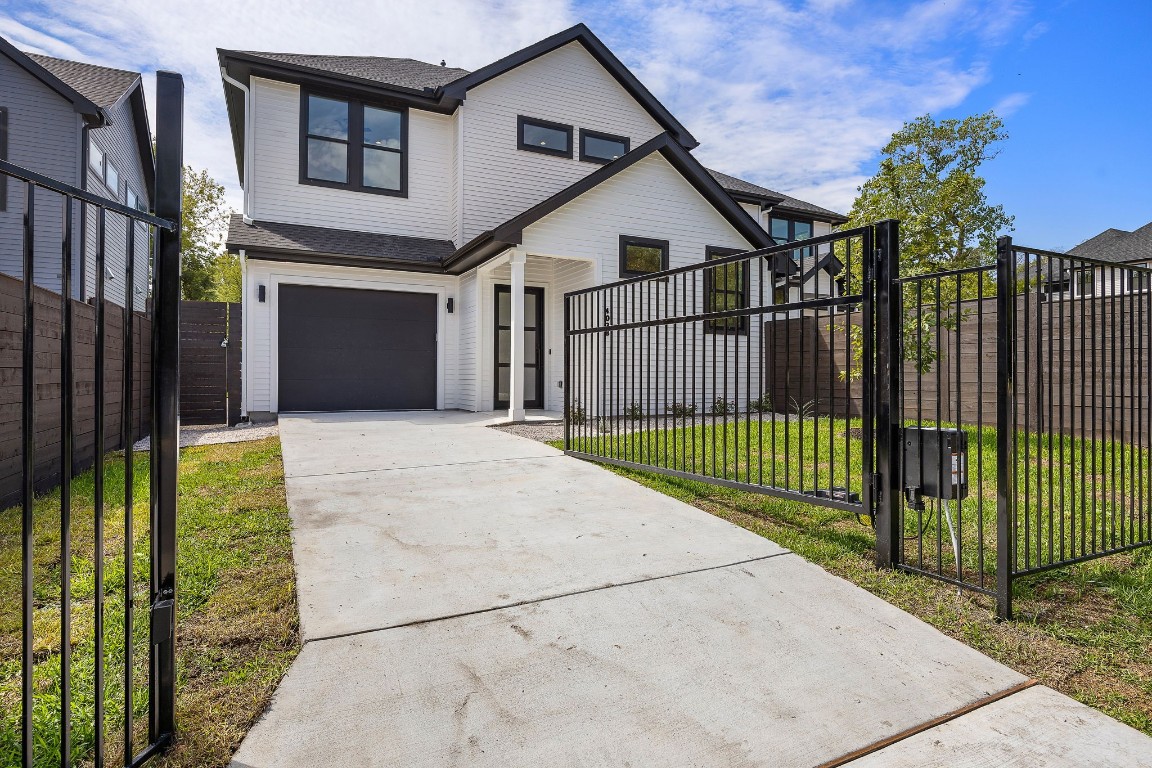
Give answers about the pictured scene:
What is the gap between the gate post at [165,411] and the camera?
1501mm

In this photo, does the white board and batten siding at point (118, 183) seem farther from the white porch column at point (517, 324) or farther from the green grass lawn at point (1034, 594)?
the green grass lawn at point (1034, 594)

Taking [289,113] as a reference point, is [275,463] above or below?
below

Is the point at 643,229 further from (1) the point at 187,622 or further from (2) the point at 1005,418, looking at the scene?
(1) the point at 187,622

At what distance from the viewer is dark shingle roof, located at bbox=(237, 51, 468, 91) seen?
33.6ft

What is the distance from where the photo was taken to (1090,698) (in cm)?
179

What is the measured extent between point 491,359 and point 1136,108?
27701 mm

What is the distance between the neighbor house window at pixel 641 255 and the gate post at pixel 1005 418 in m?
7.73

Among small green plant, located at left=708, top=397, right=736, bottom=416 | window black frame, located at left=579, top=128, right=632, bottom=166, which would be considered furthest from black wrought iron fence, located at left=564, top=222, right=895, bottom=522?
window black frame, located at left=579, top=128, right=632, bottom=166

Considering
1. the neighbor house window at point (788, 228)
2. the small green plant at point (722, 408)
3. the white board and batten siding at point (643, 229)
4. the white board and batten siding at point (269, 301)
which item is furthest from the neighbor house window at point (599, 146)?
the neighbor house window at point (788, 228)

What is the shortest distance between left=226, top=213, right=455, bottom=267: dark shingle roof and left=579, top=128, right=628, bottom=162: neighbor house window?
11.6ft

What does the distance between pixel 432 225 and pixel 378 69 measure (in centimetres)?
342

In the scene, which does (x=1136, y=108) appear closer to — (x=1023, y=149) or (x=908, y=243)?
(x=1023, y=149)

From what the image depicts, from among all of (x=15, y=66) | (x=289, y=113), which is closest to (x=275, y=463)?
(x=289, y=113)

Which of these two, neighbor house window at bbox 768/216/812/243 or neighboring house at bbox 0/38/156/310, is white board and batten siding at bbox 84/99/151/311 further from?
neighbor house window at bbox 768/216/812/243
